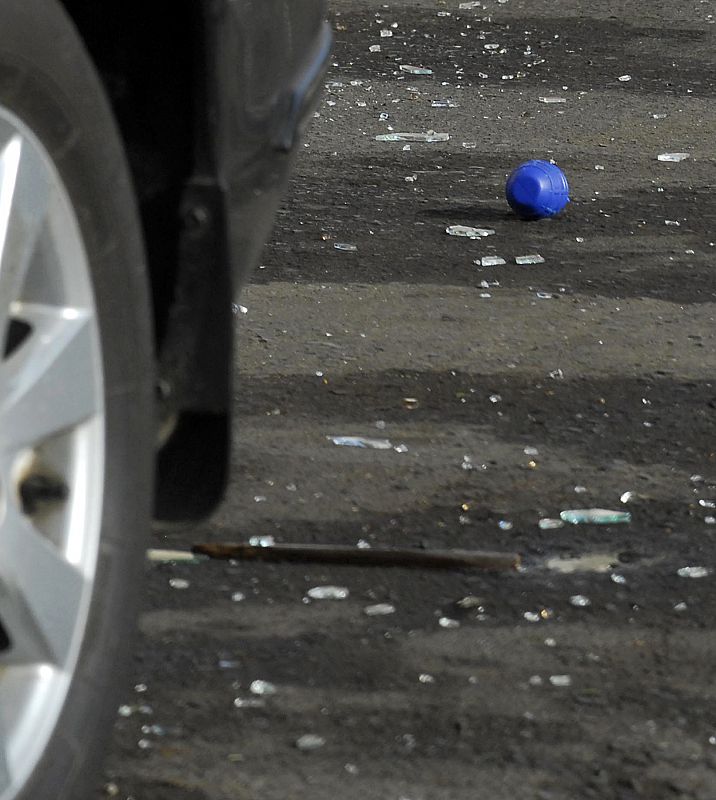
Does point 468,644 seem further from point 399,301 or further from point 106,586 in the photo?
point 399,301

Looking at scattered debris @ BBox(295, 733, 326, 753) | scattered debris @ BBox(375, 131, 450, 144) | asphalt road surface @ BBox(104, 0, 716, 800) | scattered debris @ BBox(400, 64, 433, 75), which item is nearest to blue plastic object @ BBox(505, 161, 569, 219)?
asphalt road surface @ BBox(104, 0, 716, 800)

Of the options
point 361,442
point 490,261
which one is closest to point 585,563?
point 361,442

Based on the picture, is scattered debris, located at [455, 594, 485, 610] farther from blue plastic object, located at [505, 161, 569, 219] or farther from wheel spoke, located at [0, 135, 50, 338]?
blue plastic object, located at [505, 161, 569, 219]

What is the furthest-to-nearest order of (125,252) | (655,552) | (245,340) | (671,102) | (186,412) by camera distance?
(671,102), (245,340), (655,552), (186,412), (125,252)

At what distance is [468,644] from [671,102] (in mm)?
6115

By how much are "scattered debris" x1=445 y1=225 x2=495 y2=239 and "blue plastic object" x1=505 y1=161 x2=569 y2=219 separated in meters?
0.18

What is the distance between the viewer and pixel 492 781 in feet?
8.96

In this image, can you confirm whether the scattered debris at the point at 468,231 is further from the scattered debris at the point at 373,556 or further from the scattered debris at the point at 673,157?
the scattered debris at the point at 373,556

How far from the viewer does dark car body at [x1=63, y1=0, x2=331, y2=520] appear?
2.49 m

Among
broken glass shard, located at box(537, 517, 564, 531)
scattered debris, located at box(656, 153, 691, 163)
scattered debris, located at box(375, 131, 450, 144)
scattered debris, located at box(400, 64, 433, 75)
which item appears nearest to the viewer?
broken glass shard, located at box(537, 517, 564, 531)

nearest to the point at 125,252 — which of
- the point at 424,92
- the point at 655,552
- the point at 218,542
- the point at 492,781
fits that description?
the point at 492,781

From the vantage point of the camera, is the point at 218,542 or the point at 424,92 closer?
the point at 218,542

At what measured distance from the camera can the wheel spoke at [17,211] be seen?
84.0 inches

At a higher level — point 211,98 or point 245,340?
point 211,98
